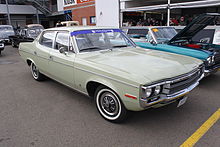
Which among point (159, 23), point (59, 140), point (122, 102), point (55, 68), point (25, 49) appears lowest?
point (59, 140)

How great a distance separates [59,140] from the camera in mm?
2865

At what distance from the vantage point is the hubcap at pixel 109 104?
10.5ft

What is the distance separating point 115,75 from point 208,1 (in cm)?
913

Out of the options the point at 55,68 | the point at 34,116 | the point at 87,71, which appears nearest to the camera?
the point at 87,71

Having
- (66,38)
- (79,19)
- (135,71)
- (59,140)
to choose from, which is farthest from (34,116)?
(79,19)

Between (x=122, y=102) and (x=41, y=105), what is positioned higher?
(x=122, y=102)

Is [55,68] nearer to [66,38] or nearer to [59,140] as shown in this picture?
[66,38]

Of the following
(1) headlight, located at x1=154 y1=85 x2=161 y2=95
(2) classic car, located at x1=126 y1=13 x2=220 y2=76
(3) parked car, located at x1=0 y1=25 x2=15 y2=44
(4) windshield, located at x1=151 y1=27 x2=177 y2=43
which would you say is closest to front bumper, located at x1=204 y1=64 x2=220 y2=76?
(2) classic car, located at x1=126 y1=13 x2=220 y2=76

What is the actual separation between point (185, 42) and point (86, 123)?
487 cm

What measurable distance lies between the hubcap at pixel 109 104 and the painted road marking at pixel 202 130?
1207 mm

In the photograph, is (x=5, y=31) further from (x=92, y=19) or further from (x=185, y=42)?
(x=185, y=42)

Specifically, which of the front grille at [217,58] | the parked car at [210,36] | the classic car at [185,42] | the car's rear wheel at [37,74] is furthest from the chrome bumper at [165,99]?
the parked car at [210,36]

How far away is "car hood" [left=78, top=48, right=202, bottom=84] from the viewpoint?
2.73 meters

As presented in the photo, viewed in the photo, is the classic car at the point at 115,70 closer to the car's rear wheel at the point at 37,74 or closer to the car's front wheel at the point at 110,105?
the car's front wheel at the point at 110,105
